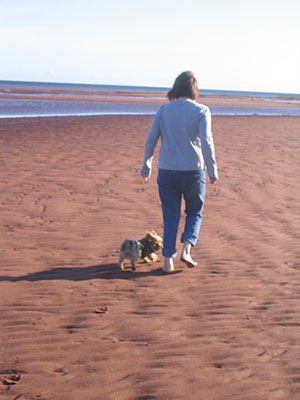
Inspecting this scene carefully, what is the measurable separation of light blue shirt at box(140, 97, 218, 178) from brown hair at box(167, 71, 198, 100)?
0.18 feet

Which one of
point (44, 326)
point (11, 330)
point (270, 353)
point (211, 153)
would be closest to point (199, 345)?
point (270, 353)

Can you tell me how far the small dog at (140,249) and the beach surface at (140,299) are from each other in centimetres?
12

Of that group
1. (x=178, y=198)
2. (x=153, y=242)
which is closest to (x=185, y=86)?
(x=178, y=198)

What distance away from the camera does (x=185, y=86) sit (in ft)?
14.7

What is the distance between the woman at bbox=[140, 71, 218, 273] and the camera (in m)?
4.48

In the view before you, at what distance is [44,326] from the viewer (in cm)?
375

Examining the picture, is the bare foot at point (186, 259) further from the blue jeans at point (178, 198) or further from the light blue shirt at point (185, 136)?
the light blue shirt at point (185, 136)

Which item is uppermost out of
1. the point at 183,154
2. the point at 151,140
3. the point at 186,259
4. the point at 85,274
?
the point at 151,140

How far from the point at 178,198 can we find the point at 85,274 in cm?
130

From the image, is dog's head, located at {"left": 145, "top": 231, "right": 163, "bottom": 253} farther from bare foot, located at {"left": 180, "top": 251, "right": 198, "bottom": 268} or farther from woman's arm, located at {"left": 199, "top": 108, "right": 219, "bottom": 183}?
woman's arm, located at {"left": 199, "top": 108, "right": 219, "bottom": 183}

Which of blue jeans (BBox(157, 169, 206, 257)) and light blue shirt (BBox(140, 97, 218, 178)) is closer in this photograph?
light blue shirt (BBox(140, 97, 218, 178))

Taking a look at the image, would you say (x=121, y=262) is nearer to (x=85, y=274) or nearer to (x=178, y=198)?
(x=85, y=274)

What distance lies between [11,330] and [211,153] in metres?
2.48

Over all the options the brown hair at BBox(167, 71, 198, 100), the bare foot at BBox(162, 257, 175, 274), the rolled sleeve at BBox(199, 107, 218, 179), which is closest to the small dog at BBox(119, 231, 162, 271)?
the bare foot at BBox(162, 257, 175, 274)
